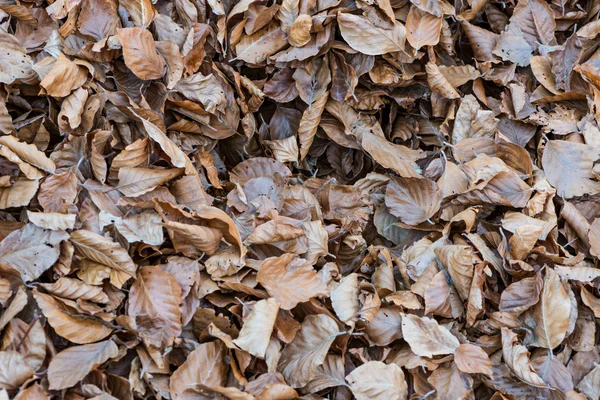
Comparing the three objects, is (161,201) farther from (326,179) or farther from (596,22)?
(596,22)

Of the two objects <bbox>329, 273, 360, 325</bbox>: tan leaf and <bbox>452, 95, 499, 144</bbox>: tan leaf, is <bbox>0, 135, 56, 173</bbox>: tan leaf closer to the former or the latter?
<bbox>329, 273, 360, 325</bbox>: tan leaf

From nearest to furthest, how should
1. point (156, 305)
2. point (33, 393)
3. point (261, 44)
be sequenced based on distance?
point (33, 393)
point (156, 305)
point (261, 44)

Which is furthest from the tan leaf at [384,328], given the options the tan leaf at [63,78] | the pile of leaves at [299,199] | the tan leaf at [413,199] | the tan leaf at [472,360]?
the tan leaf at [63,78]

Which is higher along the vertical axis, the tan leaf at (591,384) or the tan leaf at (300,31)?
the tan leaf at (300,31)

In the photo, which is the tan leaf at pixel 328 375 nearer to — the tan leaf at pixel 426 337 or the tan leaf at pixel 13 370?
the tan leaf at pixel 426 337

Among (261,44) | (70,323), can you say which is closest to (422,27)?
(261,44)

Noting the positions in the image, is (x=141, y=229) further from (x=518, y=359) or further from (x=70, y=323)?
(x=518, y=359)
